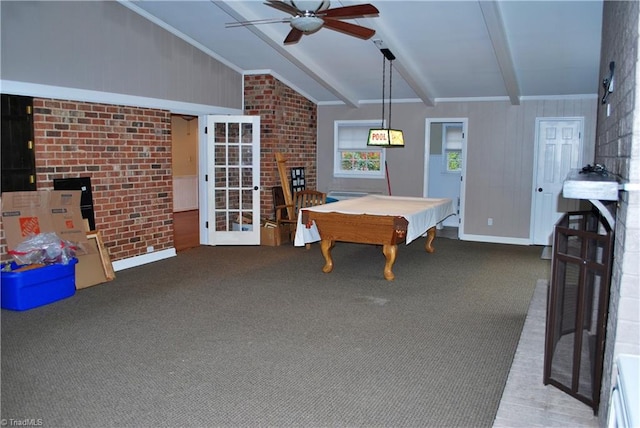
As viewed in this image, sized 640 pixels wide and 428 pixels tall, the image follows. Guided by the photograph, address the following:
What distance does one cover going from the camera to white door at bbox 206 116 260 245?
24.3ft

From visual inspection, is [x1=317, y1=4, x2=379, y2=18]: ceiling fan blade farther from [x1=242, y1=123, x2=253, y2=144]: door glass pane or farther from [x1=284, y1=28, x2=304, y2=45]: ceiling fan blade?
[x1=242, y1=123, x2=253, y2=144]: door glass pane

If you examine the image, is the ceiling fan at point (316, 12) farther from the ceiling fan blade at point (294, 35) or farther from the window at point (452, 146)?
the window at point (452, 146)

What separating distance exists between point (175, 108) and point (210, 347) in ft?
12.6

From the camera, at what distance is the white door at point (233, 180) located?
24.3 feet

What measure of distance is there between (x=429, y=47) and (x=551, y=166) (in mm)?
2944

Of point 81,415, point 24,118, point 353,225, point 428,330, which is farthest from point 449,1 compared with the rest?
point 81,415

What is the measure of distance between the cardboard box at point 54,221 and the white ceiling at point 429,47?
2.29m

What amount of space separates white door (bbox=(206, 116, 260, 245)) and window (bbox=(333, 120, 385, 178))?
2.01 metres

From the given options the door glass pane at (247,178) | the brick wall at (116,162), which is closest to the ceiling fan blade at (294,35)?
the brick wall at (116,162)

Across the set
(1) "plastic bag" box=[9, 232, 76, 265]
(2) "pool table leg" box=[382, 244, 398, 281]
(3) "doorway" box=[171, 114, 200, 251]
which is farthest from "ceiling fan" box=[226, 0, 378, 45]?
(3) "doorway" box=[171, 114, 200, 251]

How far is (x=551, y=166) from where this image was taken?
771cm

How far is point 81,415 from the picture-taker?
269 cm

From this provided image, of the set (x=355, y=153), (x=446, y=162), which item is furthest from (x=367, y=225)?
(x=446, y=162)

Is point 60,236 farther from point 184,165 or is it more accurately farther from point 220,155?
point 184,165
